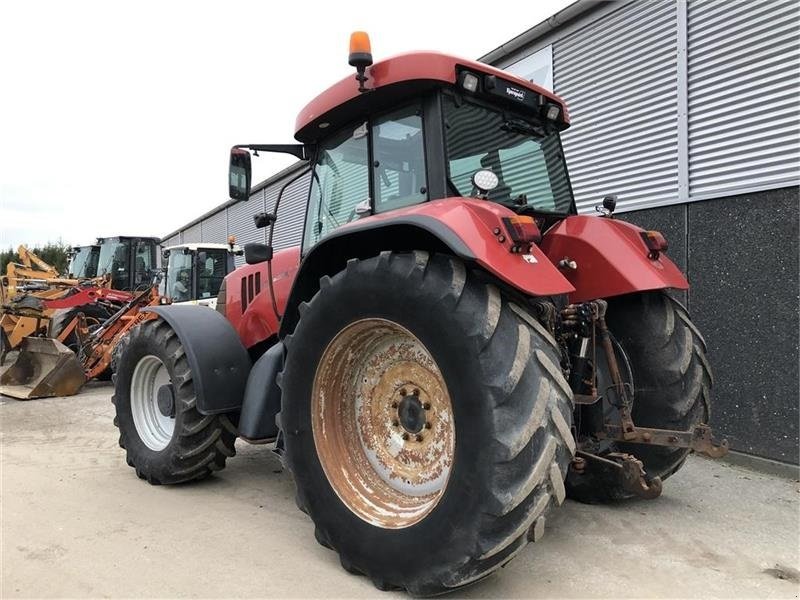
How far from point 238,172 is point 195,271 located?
7.20 metres

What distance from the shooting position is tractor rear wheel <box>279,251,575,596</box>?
2139mm

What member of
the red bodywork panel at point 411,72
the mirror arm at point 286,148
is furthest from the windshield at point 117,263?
the red bodywork panel at point 411,72

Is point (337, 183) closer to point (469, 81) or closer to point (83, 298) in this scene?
point (469, 81)

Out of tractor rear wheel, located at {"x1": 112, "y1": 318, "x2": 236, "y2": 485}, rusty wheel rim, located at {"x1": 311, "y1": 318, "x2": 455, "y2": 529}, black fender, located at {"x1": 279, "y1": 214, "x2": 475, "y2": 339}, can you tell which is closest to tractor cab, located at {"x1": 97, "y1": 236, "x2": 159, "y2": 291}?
tractor rear wheel, located at {"x1": 112, "y1": 318, "x2": 236, "y2": 485}

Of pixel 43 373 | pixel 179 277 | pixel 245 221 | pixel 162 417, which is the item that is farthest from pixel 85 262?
pixel 162 417

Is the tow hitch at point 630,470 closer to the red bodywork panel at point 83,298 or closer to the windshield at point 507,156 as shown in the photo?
the windshield at point 507,156

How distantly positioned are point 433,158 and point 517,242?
0.78 meters

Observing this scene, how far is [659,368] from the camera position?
3.20 m

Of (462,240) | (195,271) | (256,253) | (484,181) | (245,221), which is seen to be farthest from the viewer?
(245,221)

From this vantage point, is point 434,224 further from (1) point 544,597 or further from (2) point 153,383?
(2) point 153,383

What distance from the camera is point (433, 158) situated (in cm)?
289

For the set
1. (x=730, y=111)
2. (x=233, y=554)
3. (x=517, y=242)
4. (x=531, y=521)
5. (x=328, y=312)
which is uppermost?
(x=730, y=111)

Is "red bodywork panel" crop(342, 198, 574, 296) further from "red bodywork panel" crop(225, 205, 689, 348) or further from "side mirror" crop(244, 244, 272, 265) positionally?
"side mirror" crop(244, 244, 272, 265)

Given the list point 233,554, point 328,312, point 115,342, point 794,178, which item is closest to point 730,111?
point 794,178
